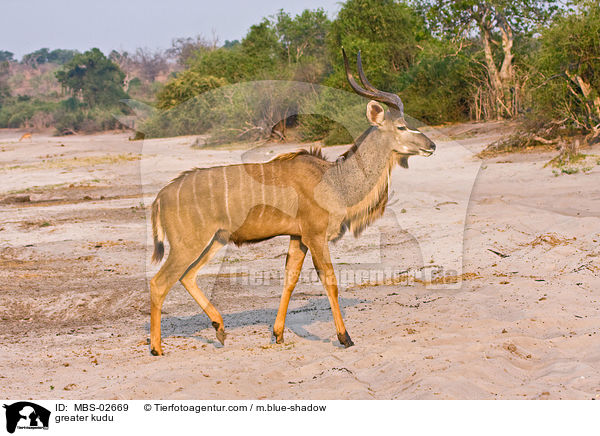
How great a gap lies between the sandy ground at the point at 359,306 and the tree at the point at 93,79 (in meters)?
41.4

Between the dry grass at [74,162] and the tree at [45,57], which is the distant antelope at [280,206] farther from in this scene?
the tree at [45,57]

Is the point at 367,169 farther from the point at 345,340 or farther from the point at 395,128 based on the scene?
the point at 345,340

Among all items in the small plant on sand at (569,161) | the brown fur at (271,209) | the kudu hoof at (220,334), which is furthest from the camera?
the small plant on sand at (569,161)

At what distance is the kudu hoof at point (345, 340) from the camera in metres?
4.91

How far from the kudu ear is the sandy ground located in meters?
1.51

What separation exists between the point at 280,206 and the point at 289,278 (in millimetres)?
538

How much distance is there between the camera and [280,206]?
16.6 feet

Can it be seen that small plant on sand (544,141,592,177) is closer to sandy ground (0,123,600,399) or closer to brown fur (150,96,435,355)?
sandy ground (0,123,600,399)

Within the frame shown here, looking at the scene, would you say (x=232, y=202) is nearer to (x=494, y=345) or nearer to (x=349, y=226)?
(x=349, y=226)

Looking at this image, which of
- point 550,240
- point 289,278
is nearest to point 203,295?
point 289,278

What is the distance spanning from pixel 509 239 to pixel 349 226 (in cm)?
314

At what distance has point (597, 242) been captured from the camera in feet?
23.2

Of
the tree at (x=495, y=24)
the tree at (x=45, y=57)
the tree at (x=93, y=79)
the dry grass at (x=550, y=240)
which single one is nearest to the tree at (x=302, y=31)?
the tree at (x=495, y=24)

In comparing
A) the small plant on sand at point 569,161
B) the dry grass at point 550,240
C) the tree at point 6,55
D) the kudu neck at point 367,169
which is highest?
the tree at point 6,55
